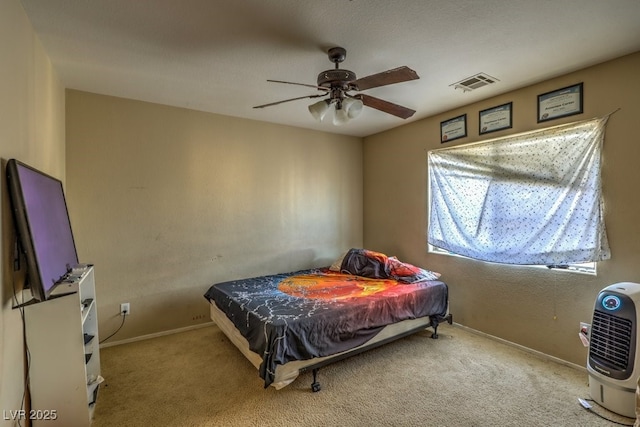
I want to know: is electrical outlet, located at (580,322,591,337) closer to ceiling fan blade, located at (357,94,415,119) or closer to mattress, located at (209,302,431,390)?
mattress, located at (209,302,431,390)

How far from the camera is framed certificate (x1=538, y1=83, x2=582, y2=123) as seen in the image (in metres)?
2.51

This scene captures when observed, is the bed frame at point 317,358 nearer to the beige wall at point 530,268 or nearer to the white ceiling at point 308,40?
the beige wall at point 530,268

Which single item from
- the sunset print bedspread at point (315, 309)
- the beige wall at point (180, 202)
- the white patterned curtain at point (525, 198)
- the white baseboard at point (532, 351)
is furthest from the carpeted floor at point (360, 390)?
the white patterned curtain at point (525, 198)

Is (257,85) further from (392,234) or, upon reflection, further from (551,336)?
(551,336)

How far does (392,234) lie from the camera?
14.2 ft

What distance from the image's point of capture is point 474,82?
2.76 m

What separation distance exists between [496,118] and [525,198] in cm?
90

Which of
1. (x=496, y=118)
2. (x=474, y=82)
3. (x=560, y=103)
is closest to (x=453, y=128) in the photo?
(x=496, y=118)

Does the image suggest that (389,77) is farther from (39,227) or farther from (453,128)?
(39,227)

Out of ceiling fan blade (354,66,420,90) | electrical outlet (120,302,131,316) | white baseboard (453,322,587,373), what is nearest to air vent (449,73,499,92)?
ceiling fan blade (354,66,420,90)

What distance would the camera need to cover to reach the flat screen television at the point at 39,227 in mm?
1508

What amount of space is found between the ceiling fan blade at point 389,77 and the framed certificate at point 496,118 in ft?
5.56

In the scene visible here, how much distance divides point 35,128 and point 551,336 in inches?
172

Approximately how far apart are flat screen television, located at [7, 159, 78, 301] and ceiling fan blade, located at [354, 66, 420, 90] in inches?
80.6
